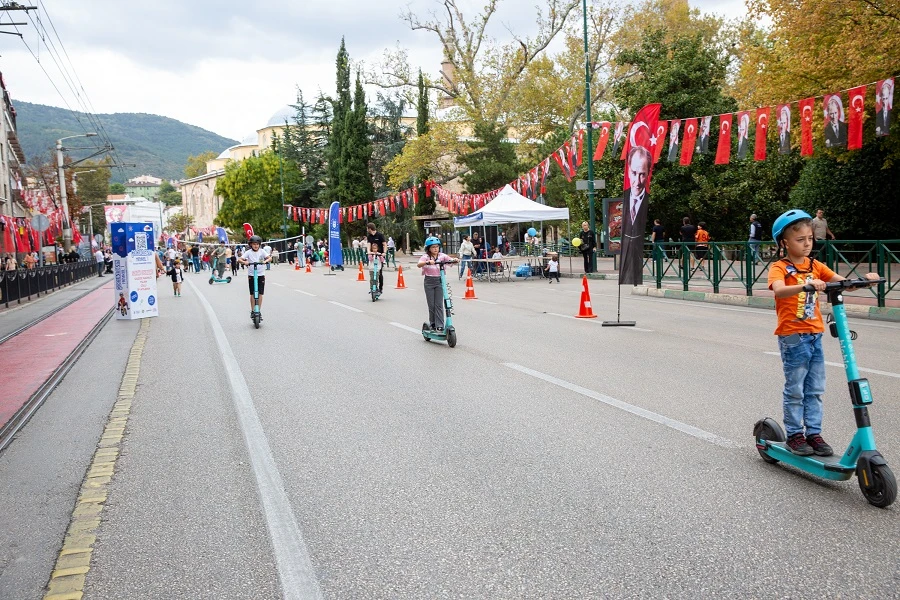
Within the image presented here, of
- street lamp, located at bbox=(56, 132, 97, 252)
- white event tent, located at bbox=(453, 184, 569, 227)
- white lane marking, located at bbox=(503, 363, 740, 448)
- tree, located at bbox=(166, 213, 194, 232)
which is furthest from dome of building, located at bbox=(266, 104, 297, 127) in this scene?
white lane marking, located at bbox=(503, 363, 740, 448)

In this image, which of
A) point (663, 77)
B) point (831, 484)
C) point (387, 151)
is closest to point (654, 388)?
point (831, 484)

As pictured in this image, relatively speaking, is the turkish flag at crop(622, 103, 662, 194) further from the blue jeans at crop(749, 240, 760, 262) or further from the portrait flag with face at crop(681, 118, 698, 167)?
the portrait flag with face at crop(681, 118, 698, 167)

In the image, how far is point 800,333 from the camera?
4.73 m

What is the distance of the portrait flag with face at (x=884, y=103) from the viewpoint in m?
15.7

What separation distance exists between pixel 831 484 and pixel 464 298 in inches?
644

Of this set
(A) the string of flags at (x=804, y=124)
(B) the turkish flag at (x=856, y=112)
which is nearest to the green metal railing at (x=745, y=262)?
(A) the string of flags at (x=804, y=124)

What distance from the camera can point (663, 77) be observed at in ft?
112

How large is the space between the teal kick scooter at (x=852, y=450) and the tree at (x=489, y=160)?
1769 inches

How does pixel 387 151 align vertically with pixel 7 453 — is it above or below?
above

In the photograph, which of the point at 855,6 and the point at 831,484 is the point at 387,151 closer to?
the point at 855,6

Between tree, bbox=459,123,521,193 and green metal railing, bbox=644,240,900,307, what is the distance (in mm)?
28015

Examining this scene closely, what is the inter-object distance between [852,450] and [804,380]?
53 centimetres

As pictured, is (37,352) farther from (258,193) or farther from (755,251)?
(258,193)

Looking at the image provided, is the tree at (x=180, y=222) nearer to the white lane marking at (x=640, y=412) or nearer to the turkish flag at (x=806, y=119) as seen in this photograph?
the turkish flag at (x=806, y=119)
